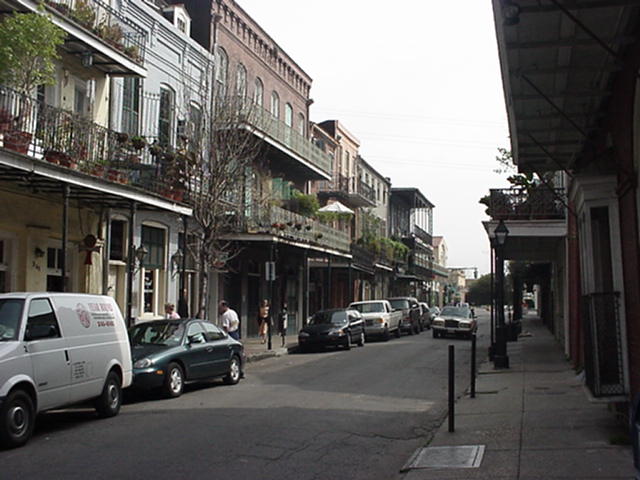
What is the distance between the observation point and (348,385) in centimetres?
→ 1584

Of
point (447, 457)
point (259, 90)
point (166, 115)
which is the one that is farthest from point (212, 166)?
point (447, 457)

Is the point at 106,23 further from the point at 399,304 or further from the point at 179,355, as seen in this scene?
the point at 399,304

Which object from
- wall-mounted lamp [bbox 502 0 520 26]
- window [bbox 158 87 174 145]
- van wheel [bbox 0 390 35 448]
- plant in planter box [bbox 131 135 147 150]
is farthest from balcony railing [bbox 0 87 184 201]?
wall-mounted lamp [bbox 502 0 520 26]

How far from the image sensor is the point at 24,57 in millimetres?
14227

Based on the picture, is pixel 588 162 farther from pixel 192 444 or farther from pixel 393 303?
pixel 393 303

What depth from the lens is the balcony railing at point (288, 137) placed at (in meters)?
27.1

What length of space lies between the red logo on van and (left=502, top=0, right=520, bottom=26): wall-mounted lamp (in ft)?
23.3

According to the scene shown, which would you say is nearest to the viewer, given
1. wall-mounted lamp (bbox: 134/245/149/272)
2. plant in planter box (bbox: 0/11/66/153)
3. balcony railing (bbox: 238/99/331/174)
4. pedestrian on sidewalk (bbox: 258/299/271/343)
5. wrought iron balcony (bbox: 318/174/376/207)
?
plant in planter box (bbox: 0/11/66/153)

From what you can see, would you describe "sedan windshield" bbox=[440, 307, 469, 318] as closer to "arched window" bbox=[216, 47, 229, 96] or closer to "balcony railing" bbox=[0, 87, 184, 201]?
"arched window" bbox=[216, 47, 229, 96]

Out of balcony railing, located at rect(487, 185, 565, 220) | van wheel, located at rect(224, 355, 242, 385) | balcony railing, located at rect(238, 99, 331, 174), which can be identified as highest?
balcony railing, located at rect(238, 99, 331, 174)

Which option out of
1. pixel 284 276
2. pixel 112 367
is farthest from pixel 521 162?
pixel 284 276

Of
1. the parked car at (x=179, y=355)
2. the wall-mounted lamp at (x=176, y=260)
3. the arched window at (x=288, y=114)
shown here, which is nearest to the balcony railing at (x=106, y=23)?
the wall-mounted lamp at (x=176, y=260)

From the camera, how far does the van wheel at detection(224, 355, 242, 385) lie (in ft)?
52.5

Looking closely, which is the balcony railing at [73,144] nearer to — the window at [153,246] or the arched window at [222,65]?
the window at [153,246]
